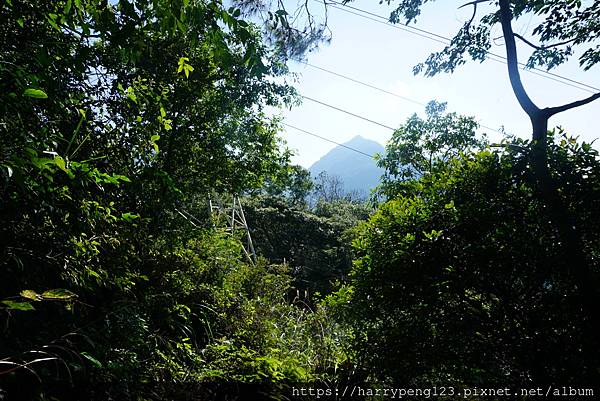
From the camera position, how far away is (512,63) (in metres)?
4.26

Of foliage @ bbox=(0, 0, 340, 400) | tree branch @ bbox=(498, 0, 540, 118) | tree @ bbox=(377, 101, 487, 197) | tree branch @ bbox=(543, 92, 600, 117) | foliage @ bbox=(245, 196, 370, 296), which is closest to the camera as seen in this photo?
foliage @ bbox=(0, 0, 340, 400)

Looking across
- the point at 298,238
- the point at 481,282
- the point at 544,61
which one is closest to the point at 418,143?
the point at 544,61

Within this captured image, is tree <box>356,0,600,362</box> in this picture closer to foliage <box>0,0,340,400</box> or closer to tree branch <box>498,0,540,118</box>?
tree branch <box>498,0,540,118</box>

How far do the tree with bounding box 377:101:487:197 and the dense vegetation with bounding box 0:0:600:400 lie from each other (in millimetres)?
3374

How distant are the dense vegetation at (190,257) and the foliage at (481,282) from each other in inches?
0.5

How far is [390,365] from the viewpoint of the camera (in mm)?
3010

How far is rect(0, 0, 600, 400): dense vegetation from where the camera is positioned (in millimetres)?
1557

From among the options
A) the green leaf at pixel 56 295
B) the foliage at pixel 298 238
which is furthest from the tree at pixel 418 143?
the foliage at pixel 298 238

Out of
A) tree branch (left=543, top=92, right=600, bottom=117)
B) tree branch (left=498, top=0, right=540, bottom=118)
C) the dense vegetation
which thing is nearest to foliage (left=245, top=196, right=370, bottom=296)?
the dense vegetation

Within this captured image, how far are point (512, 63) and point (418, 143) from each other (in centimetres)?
427

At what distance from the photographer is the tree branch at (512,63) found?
3.81 metres

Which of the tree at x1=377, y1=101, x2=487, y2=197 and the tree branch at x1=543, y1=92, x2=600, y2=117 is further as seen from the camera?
the tree at x1=377, y1=101, x2=487, y2=197

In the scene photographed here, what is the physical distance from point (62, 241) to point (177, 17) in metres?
1.31

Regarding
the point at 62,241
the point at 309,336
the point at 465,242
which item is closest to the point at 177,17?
the point at 62,241
